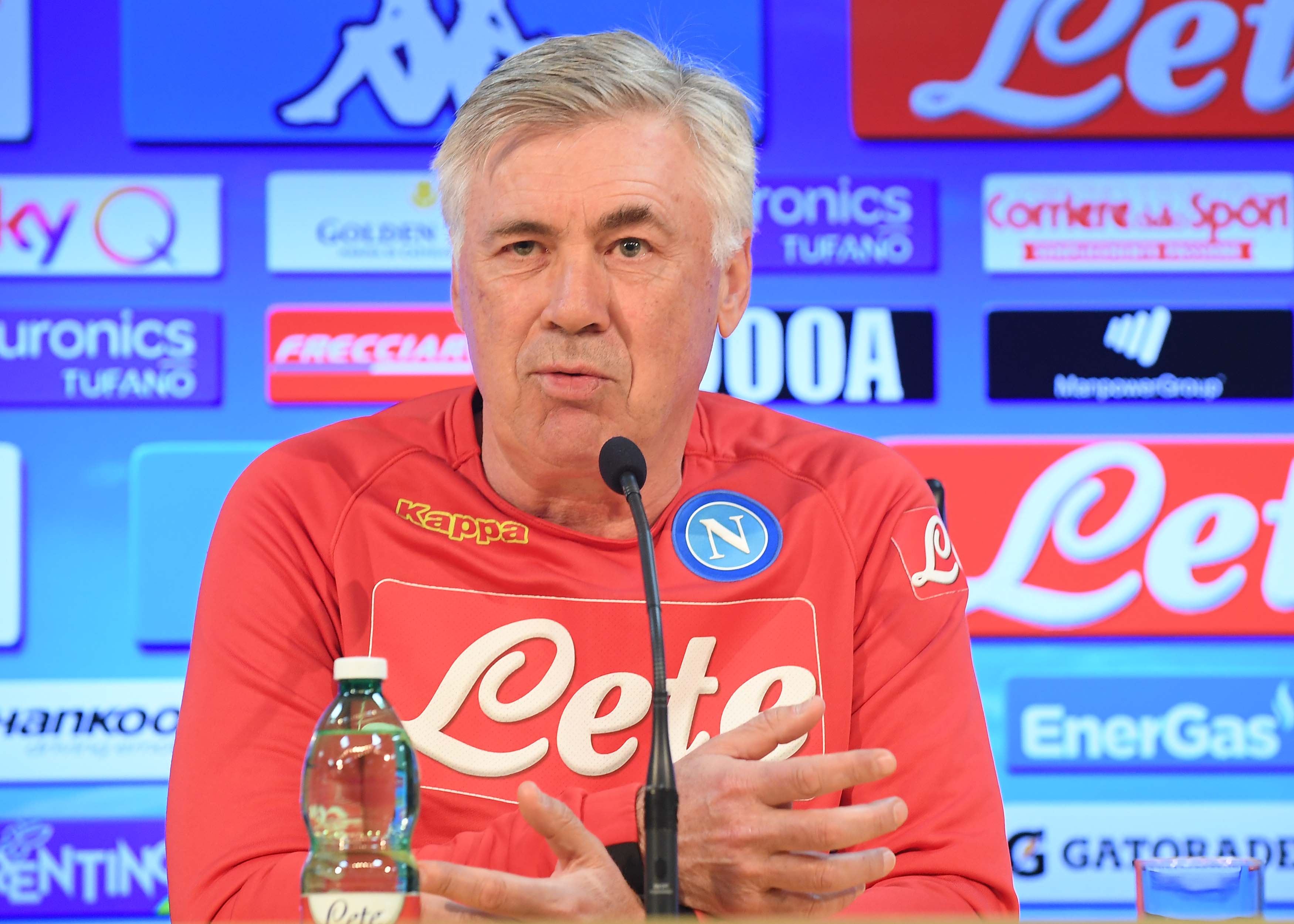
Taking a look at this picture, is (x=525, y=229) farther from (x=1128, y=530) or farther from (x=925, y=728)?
(x=1128, y=530)

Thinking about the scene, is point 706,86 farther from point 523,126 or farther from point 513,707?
point 513,707

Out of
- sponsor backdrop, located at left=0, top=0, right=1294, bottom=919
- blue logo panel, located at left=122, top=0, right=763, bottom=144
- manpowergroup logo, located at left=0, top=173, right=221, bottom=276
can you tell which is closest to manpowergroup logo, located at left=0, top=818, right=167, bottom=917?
sponsor backdrop, located at left=0, top=0, right=1294, bottom=919

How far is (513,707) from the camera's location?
1391mm

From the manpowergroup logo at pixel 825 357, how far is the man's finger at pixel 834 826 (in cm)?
204

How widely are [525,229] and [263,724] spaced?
1.84ft

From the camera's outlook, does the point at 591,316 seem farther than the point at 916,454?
No

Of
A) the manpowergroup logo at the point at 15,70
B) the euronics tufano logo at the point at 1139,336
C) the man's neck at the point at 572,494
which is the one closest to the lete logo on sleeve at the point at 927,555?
the man's neck at the point at 572,494

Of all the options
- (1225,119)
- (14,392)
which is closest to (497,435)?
(14,392)

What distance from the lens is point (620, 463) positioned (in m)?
1.12

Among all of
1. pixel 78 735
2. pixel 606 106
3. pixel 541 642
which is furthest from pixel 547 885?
pixel 78 735

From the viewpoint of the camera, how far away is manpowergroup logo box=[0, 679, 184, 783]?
3000mm

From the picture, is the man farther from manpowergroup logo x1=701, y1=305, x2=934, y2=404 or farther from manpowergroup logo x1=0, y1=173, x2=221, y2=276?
manpowergroup logo x1=0, y1=173, x2=221, y2=276

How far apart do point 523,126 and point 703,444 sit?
436 mm

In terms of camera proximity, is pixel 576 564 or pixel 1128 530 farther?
pixel 1128 530
